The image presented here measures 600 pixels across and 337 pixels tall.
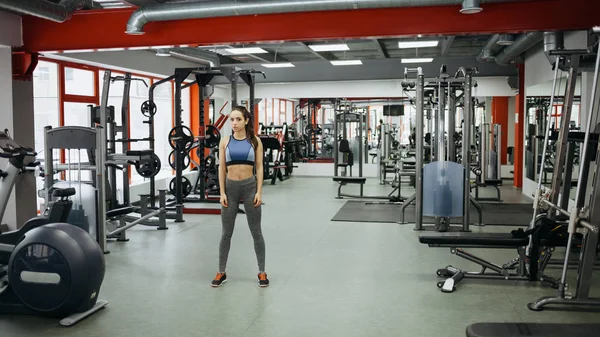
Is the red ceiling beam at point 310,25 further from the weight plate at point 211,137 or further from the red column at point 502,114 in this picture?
the red column at point 502,114

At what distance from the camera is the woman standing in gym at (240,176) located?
456 cm

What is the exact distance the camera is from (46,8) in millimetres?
5805

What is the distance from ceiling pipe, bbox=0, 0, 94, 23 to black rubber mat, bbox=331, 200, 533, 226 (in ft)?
13.8

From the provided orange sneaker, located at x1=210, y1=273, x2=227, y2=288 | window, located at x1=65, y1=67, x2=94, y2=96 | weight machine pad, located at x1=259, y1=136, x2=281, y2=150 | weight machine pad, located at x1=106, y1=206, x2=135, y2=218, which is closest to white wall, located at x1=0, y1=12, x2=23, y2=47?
window, located at x1=65, y1=67, x2=94, y2=96

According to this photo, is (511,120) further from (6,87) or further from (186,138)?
(6,87)

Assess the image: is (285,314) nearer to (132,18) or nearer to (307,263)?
(307,263)

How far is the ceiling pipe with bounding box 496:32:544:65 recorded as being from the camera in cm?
814

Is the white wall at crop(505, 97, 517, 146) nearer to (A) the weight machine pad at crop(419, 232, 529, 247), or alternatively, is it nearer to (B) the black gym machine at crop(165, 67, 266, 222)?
(B) the black gym machine at crop(165, 67, 266, 222)

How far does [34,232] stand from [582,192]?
3976mm

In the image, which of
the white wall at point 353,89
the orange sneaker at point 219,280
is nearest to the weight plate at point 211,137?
the orange sneaker at point 219,280

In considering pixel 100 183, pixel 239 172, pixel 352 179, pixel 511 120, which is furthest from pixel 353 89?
pixel 239 172

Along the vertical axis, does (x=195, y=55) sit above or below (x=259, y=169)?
above

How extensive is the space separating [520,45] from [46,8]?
6663 mm

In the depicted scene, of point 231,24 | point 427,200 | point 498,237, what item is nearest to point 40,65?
point 231,24
